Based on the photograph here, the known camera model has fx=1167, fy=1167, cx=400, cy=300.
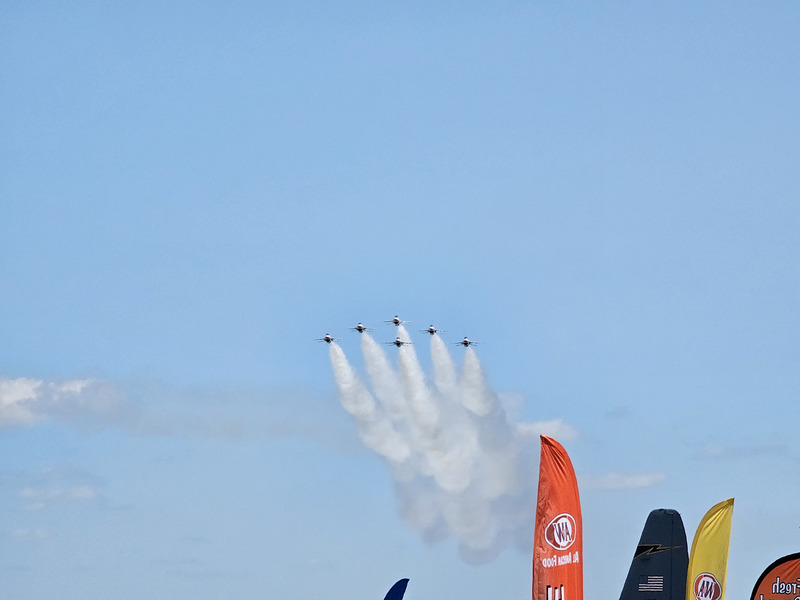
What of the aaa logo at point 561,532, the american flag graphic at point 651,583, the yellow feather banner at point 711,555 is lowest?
the aaa logo at point 561,532

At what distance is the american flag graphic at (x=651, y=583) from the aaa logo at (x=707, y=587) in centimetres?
333

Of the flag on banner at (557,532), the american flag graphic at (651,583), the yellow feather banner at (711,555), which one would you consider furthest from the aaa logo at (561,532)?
the yellow feather banner at (711,555)

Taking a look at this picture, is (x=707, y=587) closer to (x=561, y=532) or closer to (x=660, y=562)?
(x=660, y=562)

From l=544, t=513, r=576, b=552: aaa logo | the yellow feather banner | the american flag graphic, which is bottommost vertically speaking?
l=544, t=513, r=576, b=552: aaa logo

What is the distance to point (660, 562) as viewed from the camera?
56125 mm

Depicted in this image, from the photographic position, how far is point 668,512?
2249 inches

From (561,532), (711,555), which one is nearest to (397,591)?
(711,555)

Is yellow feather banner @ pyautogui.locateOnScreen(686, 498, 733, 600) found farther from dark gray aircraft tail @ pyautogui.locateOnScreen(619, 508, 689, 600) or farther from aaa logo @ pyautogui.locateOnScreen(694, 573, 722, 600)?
dark gray aircraft tail @ pyautogui.locateOnScreen(619, 508, 689, 600)

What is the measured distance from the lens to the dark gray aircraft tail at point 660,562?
55750mm

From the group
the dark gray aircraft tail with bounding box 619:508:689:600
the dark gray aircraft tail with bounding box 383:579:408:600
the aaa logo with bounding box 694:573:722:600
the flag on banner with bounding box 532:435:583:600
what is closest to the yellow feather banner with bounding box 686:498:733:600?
the aaa logo with bounding box 694:573:722:600

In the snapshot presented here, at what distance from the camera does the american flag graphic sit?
55.7 m

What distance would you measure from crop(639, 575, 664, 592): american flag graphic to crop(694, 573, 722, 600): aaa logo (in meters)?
3.33

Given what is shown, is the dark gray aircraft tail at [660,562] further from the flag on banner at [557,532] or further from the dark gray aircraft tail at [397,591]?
the dark gray aircraft tail at [397,591]

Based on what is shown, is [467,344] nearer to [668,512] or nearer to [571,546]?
[668,512]
